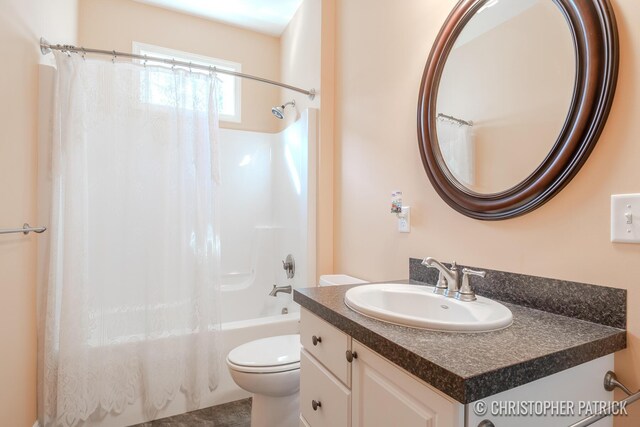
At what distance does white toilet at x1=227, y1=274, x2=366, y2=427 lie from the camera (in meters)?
1.51

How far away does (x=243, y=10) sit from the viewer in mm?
2697

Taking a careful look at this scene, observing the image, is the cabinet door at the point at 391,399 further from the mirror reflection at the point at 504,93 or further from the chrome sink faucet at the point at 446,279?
the mirror reflection at the point at 504,93

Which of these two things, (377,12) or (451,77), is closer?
(451,77)

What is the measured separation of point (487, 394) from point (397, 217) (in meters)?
1.05

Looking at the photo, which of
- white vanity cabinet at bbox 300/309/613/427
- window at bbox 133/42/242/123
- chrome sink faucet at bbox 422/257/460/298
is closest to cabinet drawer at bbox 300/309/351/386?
white vanity cabinet at bbox 300/309/613/427

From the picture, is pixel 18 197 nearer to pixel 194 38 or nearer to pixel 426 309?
pixel 426 309

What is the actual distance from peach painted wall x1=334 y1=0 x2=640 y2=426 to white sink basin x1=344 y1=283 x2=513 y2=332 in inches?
8.2

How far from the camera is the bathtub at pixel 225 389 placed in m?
1.73

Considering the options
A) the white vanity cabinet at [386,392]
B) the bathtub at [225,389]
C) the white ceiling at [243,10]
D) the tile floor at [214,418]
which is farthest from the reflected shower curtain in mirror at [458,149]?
the white ceiling at [243,10]

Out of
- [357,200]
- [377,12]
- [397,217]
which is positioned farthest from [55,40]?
[397,217]

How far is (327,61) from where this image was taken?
7.10 feet

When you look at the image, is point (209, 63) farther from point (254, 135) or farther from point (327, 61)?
point (327, 61)

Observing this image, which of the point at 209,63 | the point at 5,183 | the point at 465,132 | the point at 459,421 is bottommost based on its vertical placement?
the point at 459,421

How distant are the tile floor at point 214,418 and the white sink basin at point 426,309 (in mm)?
1201
